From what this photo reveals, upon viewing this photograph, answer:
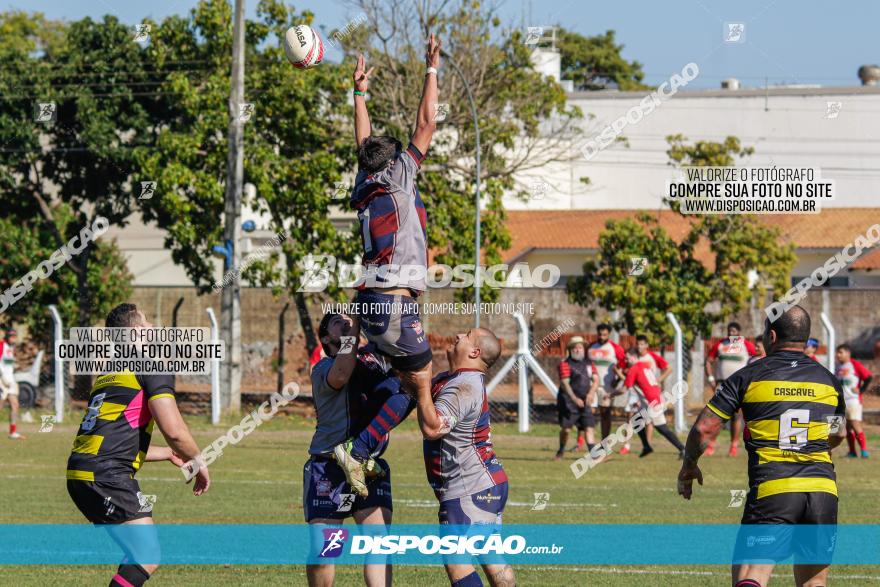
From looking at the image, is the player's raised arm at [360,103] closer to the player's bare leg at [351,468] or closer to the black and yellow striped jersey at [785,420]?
the player's bare leg at [351,468]

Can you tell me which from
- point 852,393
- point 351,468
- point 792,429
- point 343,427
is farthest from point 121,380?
point 852,393

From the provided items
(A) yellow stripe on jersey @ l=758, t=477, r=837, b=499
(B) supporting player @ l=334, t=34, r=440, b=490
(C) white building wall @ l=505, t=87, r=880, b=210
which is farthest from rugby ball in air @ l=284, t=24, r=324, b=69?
(C) white building wall @ l=505, t=87, r=880, b=210

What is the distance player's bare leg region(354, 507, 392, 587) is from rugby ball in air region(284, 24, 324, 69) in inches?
146

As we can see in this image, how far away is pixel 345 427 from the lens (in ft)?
27.3

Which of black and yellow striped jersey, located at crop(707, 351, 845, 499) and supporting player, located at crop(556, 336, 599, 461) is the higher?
black and yellow striped jersey, located at crop(707, 351, 845, 499)

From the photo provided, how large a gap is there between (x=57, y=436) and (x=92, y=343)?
3219mm

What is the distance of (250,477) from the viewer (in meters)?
18.3

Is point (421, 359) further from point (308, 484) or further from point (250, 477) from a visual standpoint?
point (250, 477)

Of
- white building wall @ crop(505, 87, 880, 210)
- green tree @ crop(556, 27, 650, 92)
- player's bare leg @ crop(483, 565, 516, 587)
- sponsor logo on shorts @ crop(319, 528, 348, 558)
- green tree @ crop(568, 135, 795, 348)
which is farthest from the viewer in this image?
green tree @ crop(556, 27, 650, 92)

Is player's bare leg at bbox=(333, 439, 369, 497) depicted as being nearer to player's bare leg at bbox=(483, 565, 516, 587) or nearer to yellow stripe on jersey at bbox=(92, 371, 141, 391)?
player's bare leg at bbox=(483, 565, 516, 587)

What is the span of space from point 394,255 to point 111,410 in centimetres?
214

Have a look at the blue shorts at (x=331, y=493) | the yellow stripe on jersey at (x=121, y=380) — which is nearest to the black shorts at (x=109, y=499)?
the yellow stripe on jersey at (x=121, y=380)

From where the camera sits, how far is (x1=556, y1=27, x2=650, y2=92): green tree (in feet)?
225

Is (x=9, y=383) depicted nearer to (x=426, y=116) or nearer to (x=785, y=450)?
(x=426, y=116)
